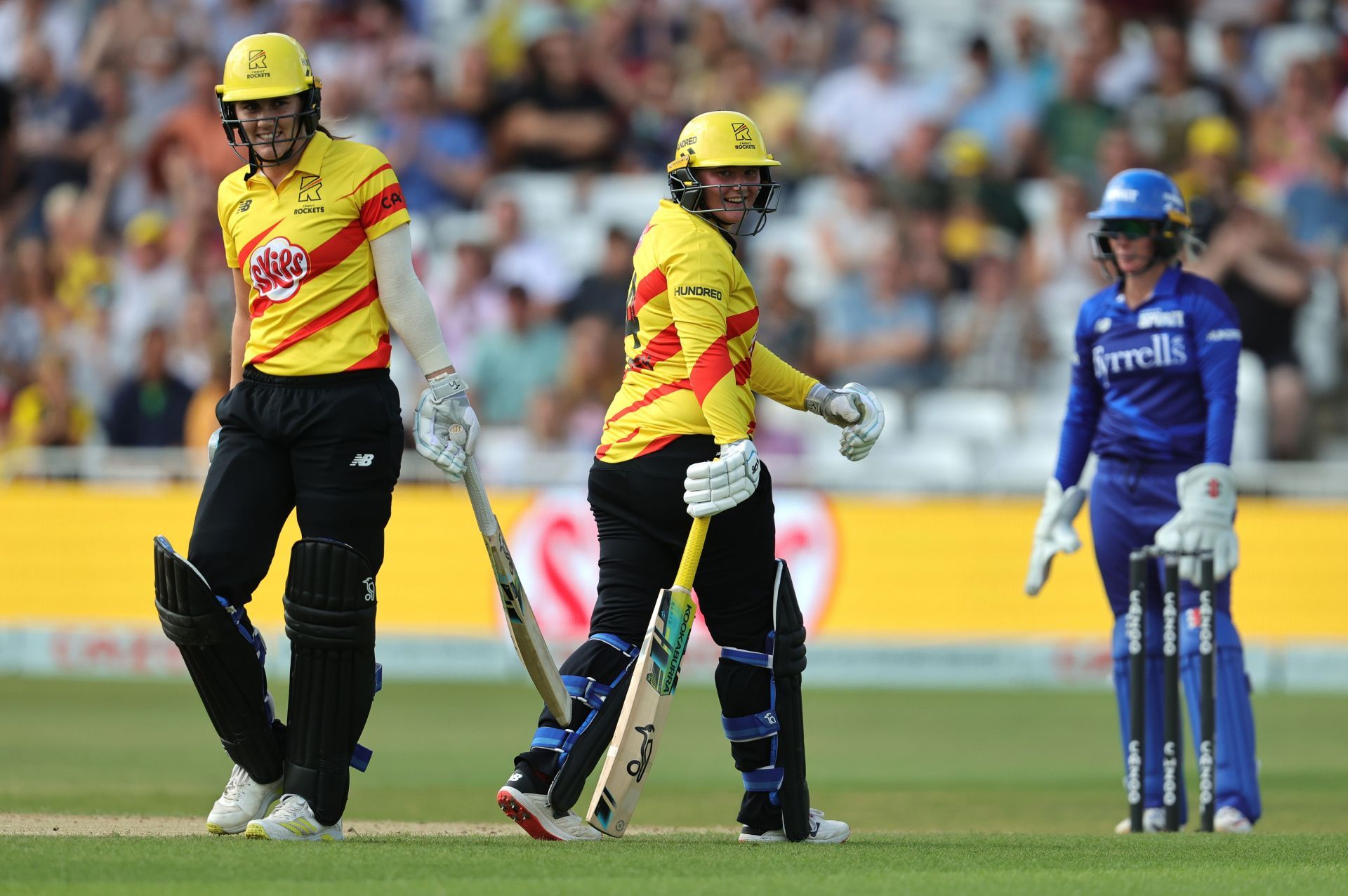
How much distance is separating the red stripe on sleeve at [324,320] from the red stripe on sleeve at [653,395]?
0.82 metres

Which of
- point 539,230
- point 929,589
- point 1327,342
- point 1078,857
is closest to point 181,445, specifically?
point 539,230

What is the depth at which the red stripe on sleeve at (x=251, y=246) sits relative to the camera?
566 centimetres

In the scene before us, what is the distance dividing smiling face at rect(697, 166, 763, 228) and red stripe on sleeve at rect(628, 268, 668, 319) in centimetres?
26

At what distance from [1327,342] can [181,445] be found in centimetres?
792

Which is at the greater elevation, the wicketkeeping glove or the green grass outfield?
the wicketkeeping glove

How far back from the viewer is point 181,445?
13891 mm

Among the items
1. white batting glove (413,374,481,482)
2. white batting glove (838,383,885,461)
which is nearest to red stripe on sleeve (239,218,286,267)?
white batting glove (413,374,481,482)

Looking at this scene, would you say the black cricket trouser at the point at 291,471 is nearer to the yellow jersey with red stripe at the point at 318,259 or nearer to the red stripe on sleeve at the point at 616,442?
the yellow jersey with red stripe at the point at 318,259

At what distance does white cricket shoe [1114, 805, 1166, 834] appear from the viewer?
276 inches

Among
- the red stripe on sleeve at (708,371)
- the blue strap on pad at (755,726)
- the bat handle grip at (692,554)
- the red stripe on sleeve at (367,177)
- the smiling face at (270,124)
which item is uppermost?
the smiling face at (270,124)

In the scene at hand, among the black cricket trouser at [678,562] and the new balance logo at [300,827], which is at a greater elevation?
the black cricket trouser at [678,562]

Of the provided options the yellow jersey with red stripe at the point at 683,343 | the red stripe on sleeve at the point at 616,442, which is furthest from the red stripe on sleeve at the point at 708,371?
the red stripe on sleeve at the point at 616,442

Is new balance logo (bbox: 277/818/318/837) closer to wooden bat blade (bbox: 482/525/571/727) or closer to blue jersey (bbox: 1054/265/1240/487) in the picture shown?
wooden bat blade (bbox: 482/525/571/727)

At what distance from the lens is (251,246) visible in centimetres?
569
